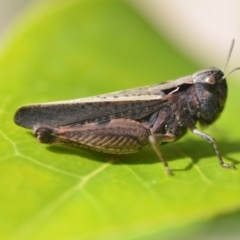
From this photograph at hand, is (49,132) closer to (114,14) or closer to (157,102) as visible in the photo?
(157,102)

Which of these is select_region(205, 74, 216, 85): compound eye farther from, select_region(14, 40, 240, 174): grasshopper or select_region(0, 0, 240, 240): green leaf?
select_region(0, 0, 240, 240): green leaf

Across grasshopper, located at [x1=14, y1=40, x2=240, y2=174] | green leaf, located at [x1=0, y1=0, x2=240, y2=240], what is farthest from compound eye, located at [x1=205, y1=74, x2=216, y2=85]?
green leaf, located at [x1=0, y1=0, x2=240, y2=240]

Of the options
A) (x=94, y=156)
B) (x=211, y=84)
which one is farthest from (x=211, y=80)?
(x=94, y=156)

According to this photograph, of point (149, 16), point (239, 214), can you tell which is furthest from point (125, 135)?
point (149, 16)

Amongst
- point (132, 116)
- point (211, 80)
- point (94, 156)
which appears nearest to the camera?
point (94, 156)

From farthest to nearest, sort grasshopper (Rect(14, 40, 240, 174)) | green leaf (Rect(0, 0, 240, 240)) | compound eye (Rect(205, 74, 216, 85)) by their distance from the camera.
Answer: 1. compound eye (Rect(205, 74, 216, 85))
2. grasshopper (Rect(14, 40, 240, 174))
3. green leaf (Rect(0, 0, 240, 240))

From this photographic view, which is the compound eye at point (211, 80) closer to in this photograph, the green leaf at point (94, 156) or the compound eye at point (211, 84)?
the compound eye at point (211, 84)

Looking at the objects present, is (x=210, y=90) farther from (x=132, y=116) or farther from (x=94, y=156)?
(x=94, y=156)
